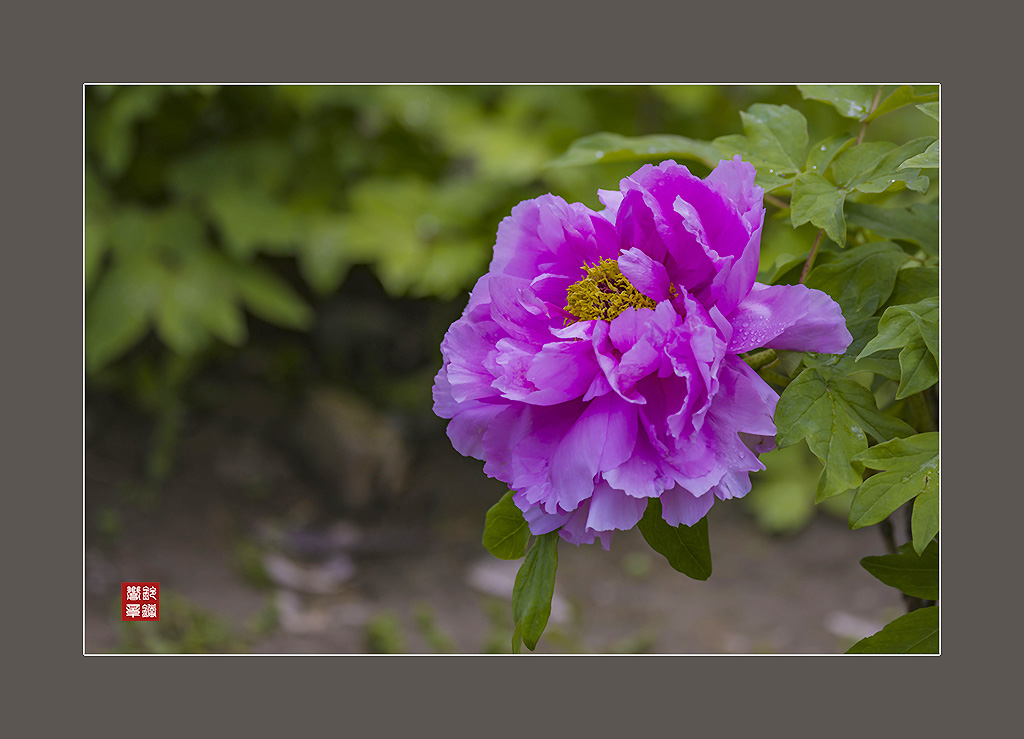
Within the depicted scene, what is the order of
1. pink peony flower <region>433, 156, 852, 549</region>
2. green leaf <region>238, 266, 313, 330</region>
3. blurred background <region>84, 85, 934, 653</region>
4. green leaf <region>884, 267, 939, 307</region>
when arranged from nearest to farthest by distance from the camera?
pink peony flower <region>433, 156, 852, 549</region>, green leaf <region>884, 267, 939, 307</region>, blurred background <region>84, 85, 934, 653</region>, green leaf <region>238, 266, 313, 330</region>

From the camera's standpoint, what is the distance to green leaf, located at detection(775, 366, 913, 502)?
56 centimetres

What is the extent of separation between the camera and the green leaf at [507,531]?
2.19ft

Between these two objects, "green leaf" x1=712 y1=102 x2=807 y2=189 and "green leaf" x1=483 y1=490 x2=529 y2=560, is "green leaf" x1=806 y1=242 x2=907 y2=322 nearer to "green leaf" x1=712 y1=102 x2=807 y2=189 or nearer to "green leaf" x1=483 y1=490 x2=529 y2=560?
"green leaf" x1=712 y1=102 x2=807 y2=189

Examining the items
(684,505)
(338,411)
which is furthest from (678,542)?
(338,411)

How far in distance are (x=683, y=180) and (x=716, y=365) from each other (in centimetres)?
13

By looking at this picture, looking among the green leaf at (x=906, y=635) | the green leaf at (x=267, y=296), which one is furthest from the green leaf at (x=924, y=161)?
the green leaf at (x=267, y=296)

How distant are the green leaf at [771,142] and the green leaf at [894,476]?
0.72 ft

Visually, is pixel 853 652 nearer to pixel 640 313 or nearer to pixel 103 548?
pixel 640 313

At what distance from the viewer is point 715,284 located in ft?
1.84

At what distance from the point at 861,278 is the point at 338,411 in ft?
6.40

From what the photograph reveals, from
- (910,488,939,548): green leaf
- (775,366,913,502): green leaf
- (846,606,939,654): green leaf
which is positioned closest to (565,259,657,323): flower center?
(775,366,913,502): green leaf

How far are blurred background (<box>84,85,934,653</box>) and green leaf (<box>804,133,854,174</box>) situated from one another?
1.19 m

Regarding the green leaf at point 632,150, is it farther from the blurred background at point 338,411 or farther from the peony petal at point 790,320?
the blurred background at point 338,411

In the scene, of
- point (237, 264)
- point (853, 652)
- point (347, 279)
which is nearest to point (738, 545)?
point (347, 279)
